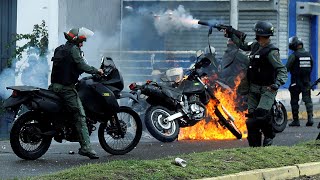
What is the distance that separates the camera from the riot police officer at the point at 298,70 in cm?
1628

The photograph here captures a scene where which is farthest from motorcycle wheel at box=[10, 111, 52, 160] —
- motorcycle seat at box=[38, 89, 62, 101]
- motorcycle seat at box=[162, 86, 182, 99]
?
motorcycle seat at box=[162, 86, 182, 99]

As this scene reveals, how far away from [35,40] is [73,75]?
283 inches

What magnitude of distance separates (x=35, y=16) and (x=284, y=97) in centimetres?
677

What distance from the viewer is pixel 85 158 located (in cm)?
1077

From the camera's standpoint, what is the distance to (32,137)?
33.3 ft

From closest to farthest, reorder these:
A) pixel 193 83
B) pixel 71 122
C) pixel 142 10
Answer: pixel 71 122 < pixel 193 83 < pixel 142 10

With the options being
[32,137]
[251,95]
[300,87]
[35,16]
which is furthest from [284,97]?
[32,137]

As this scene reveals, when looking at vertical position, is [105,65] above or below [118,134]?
above

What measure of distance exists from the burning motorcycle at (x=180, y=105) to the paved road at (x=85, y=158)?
0.27 metres

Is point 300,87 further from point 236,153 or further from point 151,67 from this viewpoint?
point 236,153

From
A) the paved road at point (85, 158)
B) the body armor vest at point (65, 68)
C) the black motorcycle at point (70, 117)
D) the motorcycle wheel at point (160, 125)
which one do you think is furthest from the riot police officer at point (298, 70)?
the body armor vest at point (65, 68)

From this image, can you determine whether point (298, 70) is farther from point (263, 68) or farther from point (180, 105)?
point (263, 68)

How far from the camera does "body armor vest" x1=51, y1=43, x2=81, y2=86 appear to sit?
10.3 metres

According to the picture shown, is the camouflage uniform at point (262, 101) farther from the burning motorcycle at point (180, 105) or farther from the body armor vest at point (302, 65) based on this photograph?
the body armor vest at point (302, 65)
